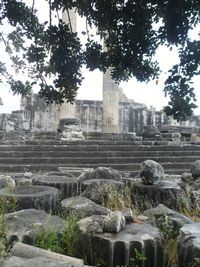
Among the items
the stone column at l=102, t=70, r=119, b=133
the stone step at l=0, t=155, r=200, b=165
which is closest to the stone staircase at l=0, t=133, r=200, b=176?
the stone step at l=0, t=155, r=200, b=165

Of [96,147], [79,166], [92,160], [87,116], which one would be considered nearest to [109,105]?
[87,116]

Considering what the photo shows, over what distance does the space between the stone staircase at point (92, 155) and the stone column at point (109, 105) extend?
274 inches

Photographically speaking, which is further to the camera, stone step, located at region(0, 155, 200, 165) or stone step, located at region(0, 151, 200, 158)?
stone step, located at region(0, 151, 200, 158)

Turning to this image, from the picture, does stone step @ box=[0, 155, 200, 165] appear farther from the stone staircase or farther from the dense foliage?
the dense foliage

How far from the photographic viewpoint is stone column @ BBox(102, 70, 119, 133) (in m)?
21.0

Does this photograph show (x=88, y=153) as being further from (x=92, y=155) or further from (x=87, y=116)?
(x=87, y=116)

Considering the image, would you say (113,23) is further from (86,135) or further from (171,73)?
(86,135)

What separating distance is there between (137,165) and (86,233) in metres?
8.07

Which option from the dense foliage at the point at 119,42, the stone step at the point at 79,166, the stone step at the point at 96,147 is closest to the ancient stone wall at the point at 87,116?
the stone step at the point at 96,147

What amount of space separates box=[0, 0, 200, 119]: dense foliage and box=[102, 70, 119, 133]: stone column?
1738 cm

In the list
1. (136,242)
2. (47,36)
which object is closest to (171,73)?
(47,36)

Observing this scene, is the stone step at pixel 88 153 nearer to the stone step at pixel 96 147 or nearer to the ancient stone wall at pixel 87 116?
the stone step at pixel 96 147

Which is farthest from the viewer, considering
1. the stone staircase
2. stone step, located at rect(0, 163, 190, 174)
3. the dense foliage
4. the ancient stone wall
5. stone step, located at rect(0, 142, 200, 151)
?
the ancient stone wall

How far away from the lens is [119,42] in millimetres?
3127
